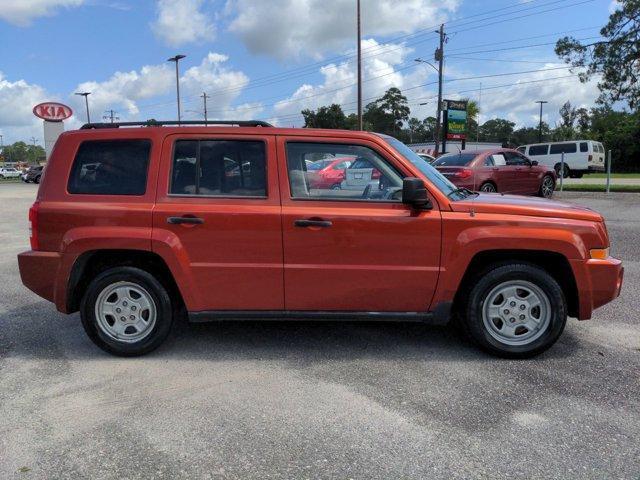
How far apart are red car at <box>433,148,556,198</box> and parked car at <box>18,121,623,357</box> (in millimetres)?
9860

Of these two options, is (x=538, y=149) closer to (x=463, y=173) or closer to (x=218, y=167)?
(x=463, y=173)

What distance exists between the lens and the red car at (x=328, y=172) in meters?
4.26

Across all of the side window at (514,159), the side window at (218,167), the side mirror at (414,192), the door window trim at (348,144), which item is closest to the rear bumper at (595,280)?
the side mirror at (414,192)

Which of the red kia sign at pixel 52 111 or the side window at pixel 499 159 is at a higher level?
the red kia sign at pixel 52 111

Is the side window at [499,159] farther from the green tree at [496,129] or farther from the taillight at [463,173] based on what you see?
the green tree at [496,129]

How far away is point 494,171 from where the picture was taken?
573 inches

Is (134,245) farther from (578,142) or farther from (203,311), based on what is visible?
(578,142)

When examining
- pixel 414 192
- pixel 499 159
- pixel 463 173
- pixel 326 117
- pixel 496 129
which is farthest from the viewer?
pixel 496 129

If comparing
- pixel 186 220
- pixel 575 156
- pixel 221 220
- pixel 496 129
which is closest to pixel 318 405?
pixel 221 220

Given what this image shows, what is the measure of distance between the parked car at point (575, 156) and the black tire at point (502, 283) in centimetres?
3015

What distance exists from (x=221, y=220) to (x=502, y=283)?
224 centimetres

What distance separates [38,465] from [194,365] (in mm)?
1457

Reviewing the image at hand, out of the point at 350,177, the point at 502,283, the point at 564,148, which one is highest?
the point at 564,148

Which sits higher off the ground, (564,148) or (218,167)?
(564,148)
